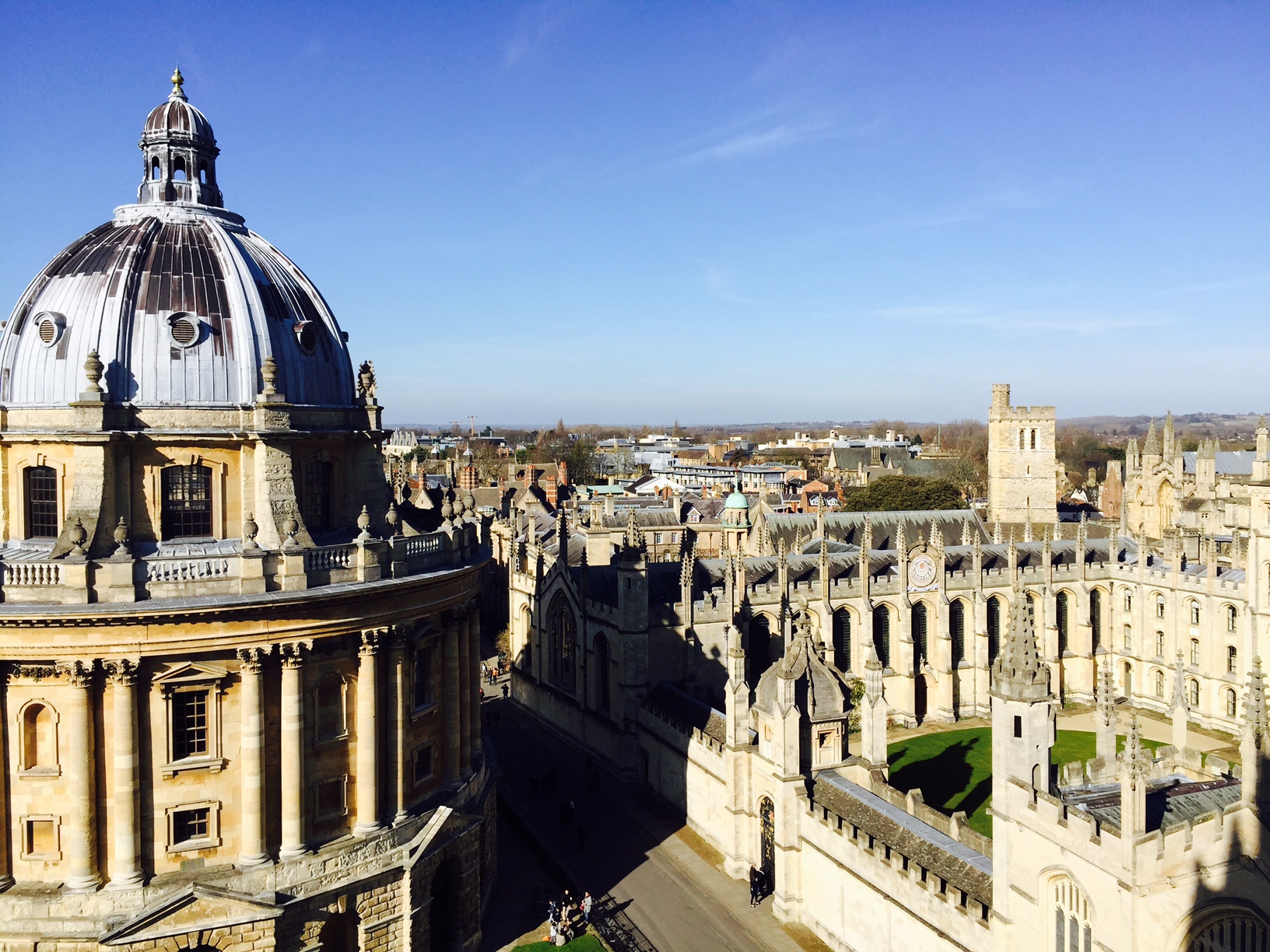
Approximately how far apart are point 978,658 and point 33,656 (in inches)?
1739

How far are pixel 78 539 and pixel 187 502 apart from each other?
3.07 meters

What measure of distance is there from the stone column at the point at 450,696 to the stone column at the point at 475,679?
135 centimetres

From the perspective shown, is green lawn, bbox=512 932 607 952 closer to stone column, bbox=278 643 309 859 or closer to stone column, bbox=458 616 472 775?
stone column, bbox=458 616 472 775

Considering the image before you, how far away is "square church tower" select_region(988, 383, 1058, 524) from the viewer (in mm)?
83500

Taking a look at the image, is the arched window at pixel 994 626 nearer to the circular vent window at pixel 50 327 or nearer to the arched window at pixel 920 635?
the arched window at pixel 920 635

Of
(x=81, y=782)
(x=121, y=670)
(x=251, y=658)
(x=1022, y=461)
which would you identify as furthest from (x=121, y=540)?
(x=1022, y=461)

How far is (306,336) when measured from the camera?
94.6 feet

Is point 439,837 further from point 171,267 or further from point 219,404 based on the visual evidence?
point 171,267

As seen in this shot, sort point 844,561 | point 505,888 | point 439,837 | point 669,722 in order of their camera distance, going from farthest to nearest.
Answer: point 844,561, point 669,722, point 505,888, point 439,837

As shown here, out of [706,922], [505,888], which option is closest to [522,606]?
[505,888]

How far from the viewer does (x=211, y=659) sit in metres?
24.7

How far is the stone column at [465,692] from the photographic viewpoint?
31.0 metres

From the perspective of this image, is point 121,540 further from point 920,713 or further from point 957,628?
point 957,628

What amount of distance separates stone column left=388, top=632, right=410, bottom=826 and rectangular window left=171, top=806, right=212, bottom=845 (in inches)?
189
